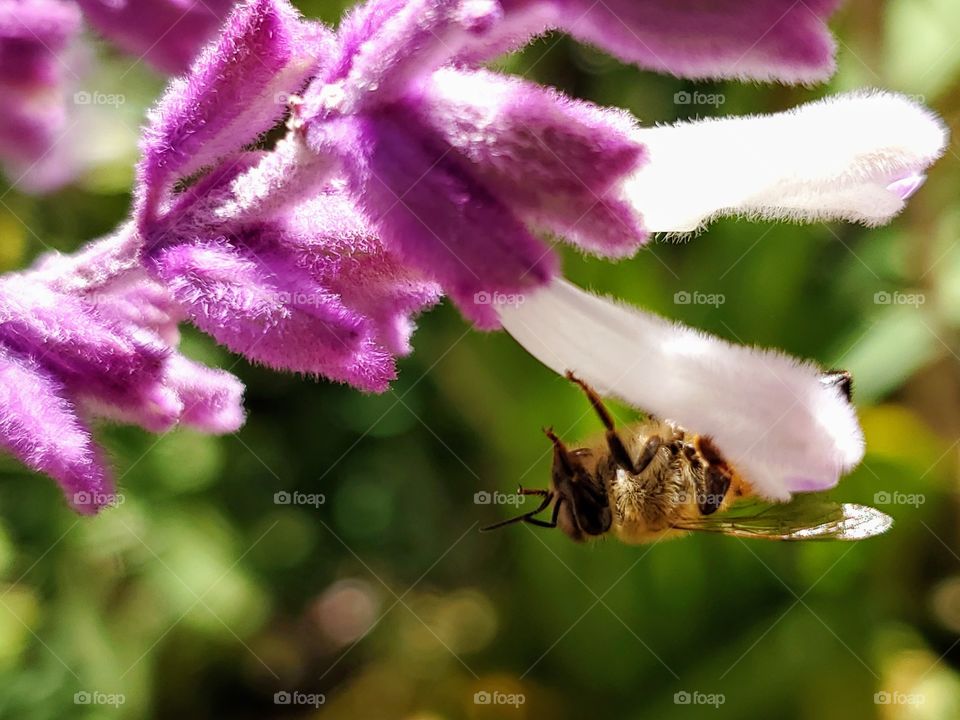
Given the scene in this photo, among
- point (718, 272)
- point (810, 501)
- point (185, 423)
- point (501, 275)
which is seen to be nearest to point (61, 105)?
point (185, 423)

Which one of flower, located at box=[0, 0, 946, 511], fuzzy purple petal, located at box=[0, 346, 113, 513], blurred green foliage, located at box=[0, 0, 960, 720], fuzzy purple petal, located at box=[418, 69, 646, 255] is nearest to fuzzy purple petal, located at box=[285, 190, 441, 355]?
flower, located at box=[0, 0, 946, 511]

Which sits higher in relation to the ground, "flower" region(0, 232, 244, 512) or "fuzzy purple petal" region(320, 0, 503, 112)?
"fuzzy purple petal" region(320, 0, 503, 112)

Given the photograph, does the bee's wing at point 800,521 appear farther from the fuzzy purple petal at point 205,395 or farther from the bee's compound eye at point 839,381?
the fuzzy purple petal at point 205,395

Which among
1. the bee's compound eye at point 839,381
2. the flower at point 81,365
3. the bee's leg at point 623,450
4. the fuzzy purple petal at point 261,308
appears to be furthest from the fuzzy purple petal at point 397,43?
the bee's leg at point 623,450

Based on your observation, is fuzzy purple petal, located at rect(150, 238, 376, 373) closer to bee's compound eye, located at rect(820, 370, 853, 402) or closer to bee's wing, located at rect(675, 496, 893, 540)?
bee's compound eye, located at rect(820, 370, 853, 402)

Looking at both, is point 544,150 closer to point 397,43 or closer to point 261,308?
point 397,43
